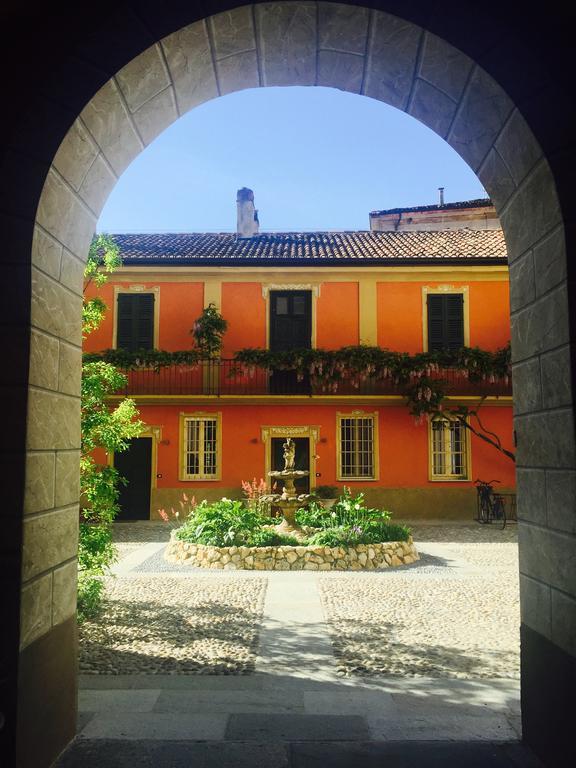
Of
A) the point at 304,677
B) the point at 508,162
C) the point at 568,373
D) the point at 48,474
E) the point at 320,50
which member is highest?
the point at 320,50

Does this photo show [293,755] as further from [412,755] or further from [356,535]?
[356,535]

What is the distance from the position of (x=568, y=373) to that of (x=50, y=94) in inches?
103

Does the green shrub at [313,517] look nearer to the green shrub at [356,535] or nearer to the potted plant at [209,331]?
the green shrub at [356,535]

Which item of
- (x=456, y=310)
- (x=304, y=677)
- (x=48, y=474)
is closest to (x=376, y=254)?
(x=456, y=310)

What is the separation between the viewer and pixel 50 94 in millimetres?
2713

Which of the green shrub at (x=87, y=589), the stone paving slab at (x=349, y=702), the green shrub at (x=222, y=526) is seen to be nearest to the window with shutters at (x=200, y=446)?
the green shrub at (x=222, y=526)

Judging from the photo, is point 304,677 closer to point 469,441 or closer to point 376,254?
point 469,441

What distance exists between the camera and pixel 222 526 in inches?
397

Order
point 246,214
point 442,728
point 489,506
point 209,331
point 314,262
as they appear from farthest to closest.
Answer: point 246,214 < point 314,262 < point 209,331 < point 489,506 < point 442,728

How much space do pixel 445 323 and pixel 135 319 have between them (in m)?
8.86

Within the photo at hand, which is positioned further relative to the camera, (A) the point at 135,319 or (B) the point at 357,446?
(A) the point at 135,319

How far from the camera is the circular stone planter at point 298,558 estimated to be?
359 inches

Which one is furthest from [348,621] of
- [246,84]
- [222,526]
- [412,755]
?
[246,84]

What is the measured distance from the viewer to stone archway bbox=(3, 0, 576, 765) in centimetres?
263
